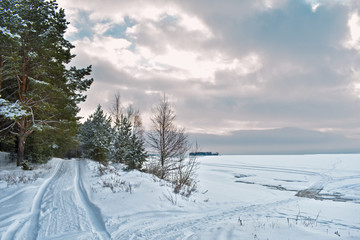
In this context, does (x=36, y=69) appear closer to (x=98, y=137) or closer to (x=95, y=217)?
(x=95, y=217)

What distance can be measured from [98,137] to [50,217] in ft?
87.0

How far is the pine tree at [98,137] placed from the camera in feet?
101

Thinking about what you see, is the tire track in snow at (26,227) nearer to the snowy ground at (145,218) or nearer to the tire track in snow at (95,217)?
the snowy ground at (145,218)

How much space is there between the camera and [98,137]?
3047 cm

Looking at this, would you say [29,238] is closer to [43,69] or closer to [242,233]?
[242,233]

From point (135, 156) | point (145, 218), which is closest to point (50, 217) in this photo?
point (145, 218)

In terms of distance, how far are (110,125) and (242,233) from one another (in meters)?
34.4

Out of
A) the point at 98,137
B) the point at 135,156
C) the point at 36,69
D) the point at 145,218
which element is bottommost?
the point at 145,218

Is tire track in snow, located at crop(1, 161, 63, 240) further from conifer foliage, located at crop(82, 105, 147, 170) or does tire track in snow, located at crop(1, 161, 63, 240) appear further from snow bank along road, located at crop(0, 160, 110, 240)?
conifer foliage, located at crop(82, 105, 147, 170)

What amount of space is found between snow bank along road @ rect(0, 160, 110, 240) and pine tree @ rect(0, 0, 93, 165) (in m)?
5.92

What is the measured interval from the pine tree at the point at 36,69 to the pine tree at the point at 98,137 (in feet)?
39.4

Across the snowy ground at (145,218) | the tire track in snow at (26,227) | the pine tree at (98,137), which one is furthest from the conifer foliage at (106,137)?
the tire track in snow at (26,227)

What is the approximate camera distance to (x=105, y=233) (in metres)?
4.48

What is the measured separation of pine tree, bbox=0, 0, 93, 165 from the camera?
11820 mm
